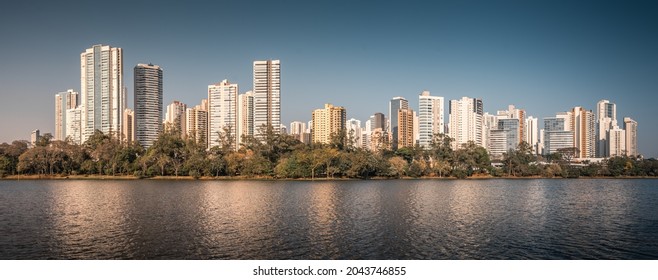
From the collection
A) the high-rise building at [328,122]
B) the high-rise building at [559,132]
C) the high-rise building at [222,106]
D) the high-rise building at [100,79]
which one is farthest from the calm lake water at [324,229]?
the high-rise building at [222,106]

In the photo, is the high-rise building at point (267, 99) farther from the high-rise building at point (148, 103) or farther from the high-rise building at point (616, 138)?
the high-rise building at point (616, 138)

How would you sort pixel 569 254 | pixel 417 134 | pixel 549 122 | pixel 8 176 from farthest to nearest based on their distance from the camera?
pixel 417 134, pixel 8 176, pixel 549 122, pixel 569 254

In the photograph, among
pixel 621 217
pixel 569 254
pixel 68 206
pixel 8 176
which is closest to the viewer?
pixel 569 254

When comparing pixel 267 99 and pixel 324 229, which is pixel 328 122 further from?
pixel 324 229

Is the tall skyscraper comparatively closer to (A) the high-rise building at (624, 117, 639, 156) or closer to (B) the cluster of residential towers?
(B) the cluster of residential towers

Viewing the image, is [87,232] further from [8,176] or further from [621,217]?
[8,176]

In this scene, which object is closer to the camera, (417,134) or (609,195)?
(609,195)
